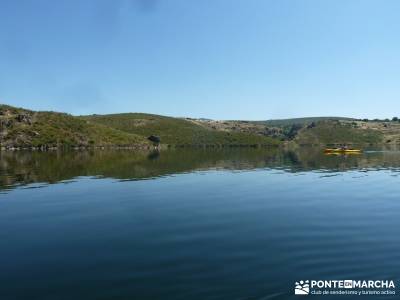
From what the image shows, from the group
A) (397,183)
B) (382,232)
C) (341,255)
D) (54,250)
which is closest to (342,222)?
(382,232)

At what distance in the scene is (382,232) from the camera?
37.2 metres

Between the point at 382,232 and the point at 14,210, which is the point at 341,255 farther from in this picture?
the point at 14,210

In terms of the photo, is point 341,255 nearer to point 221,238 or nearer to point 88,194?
point 221,238

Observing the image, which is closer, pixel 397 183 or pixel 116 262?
pixel 116 262

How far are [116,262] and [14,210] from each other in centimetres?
2693

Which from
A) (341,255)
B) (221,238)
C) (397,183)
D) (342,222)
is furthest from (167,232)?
(397,183)

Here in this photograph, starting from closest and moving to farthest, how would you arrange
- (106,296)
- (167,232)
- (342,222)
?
(106,296) < (167,232) < (342,222)

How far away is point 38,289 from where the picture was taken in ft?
75.6

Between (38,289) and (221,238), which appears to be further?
(221,238)

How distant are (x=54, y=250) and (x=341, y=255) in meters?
21.3

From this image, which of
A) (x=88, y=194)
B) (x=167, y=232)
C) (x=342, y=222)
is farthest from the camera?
(x=88, y=194)

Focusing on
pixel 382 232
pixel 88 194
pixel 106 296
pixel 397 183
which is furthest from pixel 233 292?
pixel 397 183

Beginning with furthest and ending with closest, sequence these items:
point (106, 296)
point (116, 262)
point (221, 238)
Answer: point (221, 238)
point (116, 262)
point (106, 296)

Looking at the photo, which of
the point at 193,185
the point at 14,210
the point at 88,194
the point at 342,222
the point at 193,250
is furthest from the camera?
the point at 193,185
